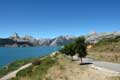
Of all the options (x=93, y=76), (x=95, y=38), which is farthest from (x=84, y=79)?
(x=95, y=38)

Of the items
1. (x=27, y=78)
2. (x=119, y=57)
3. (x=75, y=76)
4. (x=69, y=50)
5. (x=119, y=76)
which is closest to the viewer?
(x=119, y=76)

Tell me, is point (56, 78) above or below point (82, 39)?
below

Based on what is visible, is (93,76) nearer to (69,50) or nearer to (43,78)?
(43,78)

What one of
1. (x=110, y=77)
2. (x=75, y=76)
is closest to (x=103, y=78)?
(x=110, y=77)

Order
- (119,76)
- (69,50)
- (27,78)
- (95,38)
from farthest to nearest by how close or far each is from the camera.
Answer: (95,38) < (69,50) < (27,78) < (119,76)

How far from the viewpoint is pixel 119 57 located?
58906 millimetres

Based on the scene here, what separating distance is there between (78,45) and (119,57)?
9.50 m

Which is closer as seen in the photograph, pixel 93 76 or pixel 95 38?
pixel 93 76

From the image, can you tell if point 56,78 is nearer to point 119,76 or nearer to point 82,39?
point 119,76

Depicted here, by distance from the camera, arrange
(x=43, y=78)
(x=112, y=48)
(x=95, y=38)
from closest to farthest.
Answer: (x=43, y=78)
(x=112, y=48)
(x=95, y=38)

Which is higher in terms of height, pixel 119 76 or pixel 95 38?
pixel 95 38

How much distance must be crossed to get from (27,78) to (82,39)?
18.6m

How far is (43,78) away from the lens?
4191 cm

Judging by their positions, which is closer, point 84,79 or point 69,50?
point 84,79
